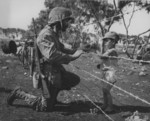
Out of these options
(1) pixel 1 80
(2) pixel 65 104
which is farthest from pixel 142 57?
(2) pixel 65 104

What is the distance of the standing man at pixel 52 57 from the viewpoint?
4.12m

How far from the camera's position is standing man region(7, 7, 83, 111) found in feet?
13.5

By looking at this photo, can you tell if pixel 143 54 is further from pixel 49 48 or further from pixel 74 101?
pixel 49 48

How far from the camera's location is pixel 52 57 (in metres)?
4.09

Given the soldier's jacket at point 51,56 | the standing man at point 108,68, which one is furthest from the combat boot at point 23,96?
the standing man at point 108,68

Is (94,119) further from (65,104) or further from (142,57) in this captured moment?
(142,57)

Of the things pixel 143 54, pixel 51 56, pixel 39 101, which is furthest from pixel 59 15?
pixel 143 54

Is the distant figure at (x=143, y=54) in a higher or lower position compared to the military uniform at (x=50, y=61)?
lower

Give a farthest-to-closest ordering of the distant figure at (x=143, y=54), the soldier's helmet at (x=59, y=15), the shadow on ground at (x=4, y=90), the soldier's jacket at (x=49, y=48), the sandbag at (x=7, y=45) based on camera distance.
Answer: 1. the distant figure at (x=143, y=54)
2. the shadow on ground at (x=4, y=90)
3. the sandbag at (x=7, y=45)
4. the soldier's helmet at (x=59, y=15)
5. the soldier's jacket at (x=49, y=48)

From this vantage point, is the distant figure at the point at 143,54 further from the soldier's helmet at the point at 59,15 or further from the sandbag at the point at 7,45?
the sandbag at the point at 7,45

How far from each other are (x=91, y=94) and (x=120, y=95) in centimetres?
83

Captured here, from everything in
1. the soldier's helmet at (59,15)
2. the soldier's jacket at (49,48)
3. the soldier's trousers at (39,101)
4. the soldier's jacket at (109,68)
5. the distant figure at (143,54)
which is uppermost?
the soldier's helmet at (59,15)

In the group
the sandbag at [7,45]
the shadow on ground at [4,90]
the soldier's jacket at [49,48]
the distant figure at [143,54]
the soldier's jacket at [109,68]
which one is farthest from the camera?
the distant figure at [143,54]

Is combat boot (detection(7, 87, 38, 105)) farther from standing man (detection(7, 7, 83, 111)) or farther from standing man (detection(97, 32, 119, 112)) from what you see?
standing man (detection(97, 32, 119, 112))
